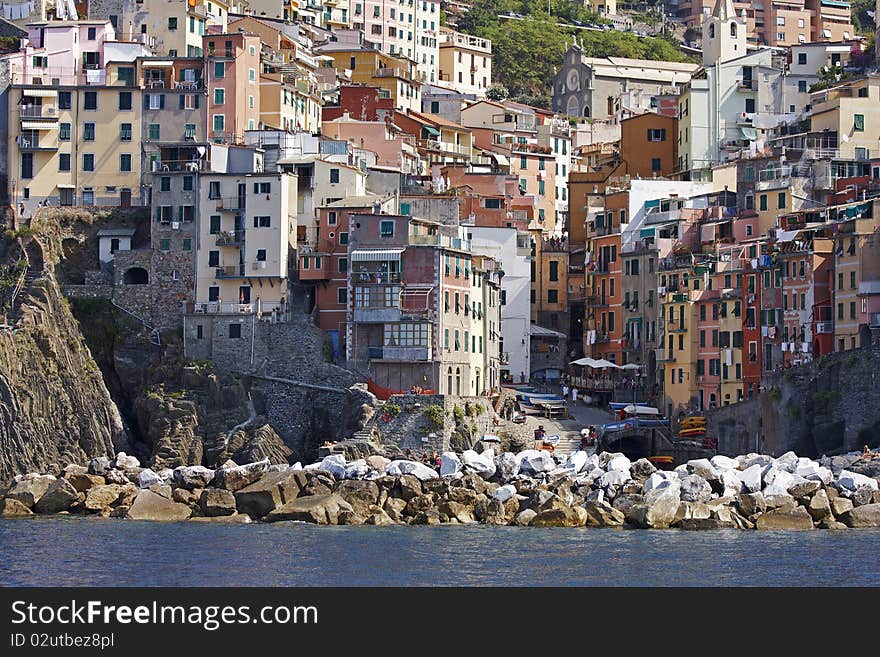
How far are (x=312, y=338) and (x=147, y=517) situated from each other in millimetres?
18318

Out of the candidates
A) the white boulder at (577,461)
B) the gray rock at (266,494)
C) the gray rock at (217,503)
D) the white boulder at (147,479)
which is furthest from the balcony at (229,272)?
the white boulder at (577,461)

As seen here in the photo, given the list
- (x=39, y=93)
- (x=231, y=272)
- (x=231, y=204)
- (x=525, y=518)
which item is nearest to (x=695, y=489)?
(x=525, y=518)

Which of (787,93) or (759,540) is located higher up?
(787,93)

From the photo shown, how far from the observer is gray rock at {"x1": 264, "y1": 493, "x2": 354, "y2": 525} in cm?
8512

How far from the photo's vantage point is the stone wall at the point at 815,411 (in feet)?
308

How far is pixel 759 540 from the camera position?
3081 inches

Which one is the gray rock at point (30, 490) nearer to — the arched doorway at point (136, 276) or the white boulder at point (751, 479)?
the arched doorway at point (136, 276)

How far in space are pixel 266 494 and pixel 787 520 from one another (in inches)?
792

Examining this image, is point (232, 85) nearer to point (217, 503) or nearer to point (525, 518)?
point (217, 503)

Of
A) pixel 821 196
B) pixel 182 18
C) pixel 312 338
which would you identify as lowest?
pixel 312 338

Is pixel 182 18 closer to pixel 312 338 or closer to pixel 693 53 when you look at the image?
pixel 312 338

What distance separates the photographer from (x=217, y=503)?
3425 inches
